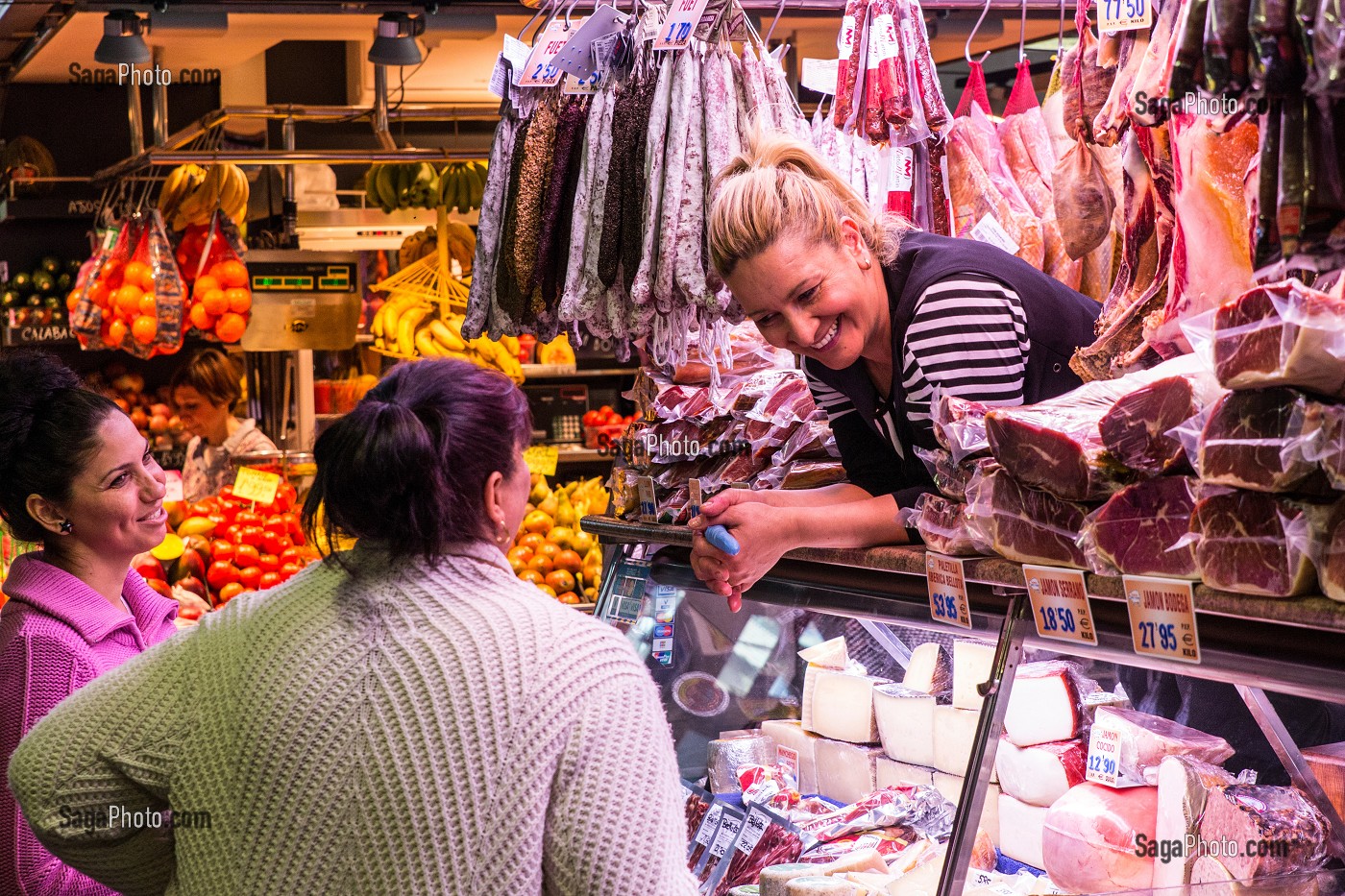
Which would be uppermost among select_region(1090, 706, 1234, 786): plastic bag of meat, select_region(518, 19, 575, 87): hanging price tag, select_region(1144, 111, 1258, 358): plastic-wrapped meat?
select_region(518, 19, 575, 87): hanging price tag

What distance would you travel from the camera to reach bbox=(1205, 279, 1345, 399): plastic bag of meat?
138cm

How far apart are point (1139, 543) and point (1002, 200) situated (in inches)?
67.1

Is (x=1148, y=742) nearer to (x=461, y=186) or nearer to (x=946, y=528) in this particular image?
(x=946, y=528)

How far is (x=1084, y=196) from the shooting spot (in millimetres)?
2533

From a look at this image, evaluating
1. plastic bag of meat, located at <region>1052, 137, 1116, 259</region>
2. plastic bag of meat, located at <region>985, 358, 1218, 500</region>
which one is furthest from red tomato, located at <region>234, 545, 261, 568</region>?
plastic bag of meat, located at <region>985, 358, 1218, 500</region>

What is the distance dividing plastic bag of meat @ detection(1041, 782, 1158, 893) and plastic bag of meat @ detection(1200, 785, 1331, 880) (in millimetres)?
138

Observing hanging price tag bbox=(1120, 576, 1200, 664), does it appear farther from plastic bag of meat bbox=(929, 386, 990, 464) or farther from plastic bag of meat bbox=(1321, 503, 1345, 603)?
plastic bag of meat bbox=(929, 386, 990, 464)

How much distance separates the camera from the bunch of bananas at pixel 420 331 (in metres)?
6.30

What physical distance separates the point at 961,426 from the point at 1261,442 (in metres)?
0.60

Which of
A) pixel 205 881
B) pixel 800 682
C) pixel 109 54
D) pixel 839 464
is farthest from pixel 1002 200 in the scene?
pixel 109 54

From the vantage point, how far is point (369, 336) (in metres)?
8.13

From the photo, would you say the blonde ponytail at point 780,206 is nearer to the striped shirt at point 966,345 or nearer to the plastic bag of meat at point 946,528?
the striped shirt at point 966,345

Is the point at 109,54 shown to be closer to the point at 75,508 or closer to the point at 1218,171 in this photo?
the point at 75,508

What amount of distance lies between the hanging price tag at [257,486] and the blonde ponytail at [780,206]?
13.7 feet
